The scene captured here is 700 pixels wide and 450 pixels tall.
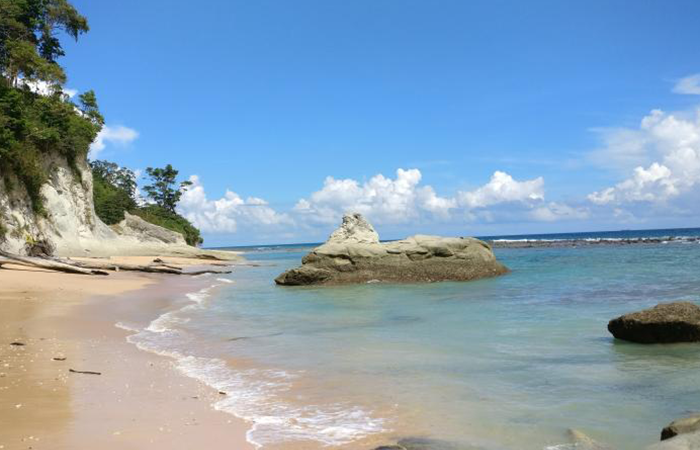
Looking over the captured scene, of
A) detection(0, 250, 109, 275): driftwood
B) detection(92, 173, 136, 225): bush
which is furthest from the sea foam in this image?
detection(92, 173, 136, 225): bush

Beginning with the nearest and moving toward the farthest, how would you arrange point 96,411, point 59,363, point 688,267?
1. point 96,411
2. point 59,363
3. point 688,267

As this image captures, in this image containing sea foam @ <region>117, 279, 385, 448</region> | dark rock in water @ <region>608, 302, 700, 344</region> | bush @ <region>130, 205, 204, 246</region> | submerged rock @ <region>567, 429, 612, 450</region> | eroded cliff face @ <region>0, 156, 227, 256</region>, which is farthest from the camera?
bush @ <region>130, 205, 204, 246</region>

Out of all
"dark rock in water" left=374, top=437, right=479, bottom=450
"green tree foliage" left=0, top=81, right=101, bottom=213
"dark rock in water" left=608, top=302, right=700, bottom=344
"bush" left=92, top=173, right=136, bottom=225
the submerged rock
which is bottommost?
"dark rock in water" left=374, top=437, right=479, bottom=450

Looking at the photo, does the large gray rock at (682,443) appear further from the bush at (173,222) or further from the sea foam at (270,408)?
the bush at (173,222)

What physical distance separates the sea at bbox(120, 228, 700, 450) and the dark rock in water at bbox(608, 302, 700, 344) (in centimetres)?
31

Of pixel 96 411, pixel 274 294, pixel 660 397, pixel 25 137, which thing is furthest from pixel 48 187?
pixel 660 397

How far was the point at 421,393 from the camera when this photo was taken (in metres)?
6.53

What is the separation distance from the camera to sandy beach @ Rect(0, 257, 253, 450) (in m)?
4.73

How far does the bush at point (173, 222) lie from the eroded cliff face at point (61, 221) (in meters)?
21.5

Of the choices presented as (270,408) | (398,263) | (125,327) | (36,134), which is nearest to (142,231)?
(36,134)

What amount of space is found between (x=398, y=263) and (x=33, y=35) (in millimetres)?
32952

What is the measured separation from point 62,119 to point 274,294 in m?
24.7

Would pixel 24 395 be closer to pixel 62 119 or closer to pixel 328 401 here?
pixel 328 401

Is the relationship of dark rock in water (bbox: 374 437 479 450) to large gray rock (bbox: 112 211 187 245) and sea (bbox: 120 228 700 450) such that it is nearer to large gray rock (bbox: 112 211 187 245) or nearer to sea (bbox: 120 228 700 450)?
sea (bbox: 120 228 700 450)
